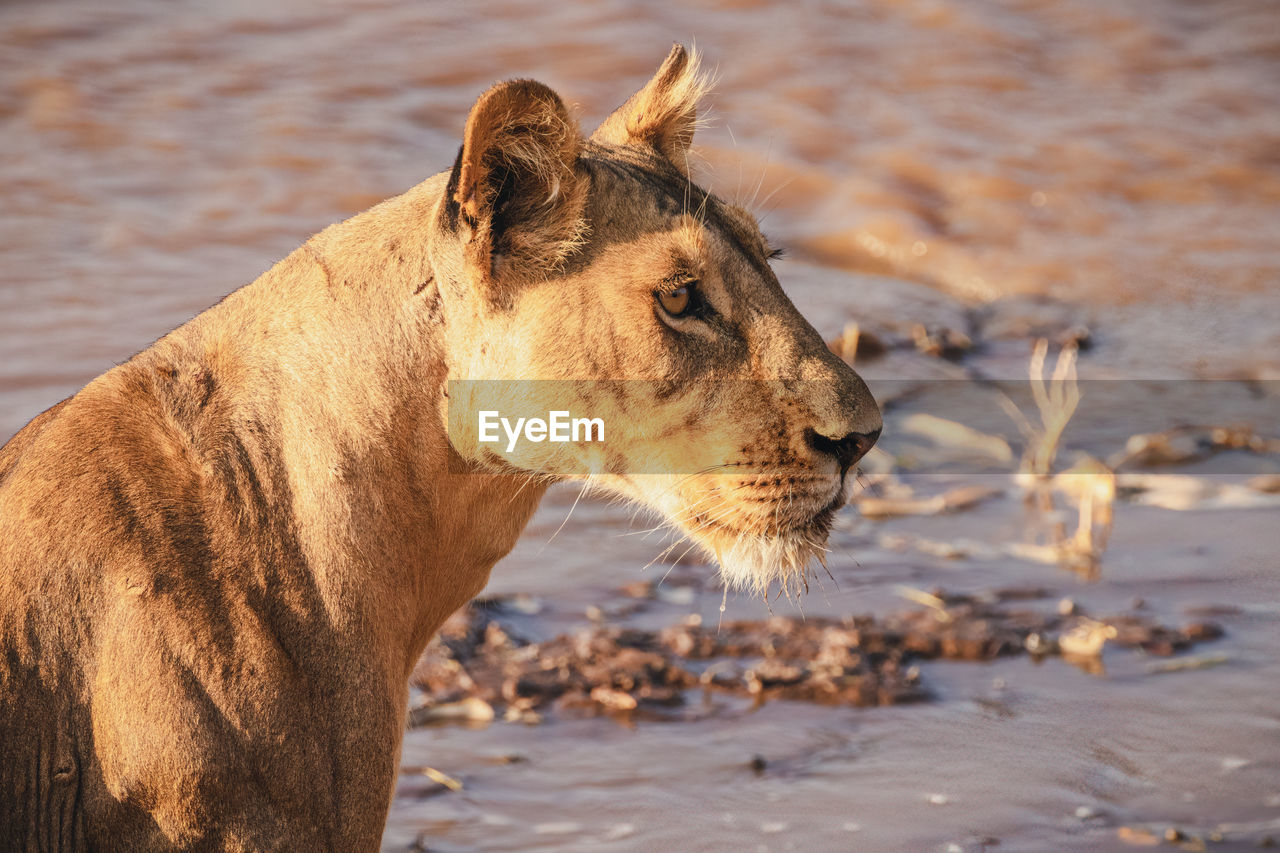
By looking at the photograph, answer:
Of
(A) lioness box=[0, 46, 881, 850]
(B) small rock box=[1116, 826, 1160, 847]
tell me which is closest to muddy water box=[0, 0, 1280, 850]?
(B) small rock box=[1116, 826, 1160, 847]

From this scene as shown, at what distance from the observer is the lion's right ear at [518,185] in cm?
314

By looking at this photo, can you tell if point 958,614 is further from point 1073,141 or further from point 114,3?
point 114,3

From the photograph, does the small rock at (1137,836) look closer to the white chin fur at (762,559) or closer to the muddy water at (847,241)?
the muddy water at (847,241)

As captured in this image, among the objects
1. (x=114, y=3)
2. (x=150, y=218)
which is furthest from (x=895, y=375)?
(x=114, y=3)

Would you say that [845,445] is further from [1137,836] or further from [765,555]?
[1137,836]

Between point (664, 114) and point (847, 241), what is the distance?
7294 millimetres

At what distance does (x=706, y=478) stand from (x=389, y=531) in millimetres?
711

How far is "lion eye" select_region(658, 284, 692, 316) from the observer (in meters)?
3.35

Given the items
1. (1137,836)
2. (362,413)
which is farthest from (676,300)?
(1137,836)

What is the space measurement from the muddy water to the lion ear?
236 millimetres

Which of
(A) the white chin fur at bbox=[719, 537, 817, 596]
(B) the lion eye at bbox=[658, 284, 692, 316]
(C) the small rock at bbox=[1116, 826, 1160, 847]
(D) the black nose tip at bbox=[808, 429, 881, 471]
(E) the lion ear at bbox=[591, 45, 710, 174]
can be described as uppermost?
(E) the lion ear at bbox=[591, 45, 710, 174]

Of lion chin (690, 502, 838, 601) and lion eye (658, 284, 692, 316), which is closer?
lion eye (658, 284, 692, 316)

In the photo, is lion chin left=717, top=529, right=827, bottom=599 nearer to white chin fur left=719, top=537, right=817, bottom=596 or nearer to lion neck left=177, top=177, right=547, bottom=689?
white chin fur left=719, top=537, right=817, bottom=596

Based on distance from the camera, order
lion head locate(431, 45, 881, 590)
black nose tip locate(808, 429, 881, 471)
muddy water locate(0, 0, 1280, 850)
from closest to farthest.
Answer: lion head locate(431, 45, 881, 590) → black nose tip locate(808, 429, 881, 471) → muddy water locate(0, 0, 1280, 850)
